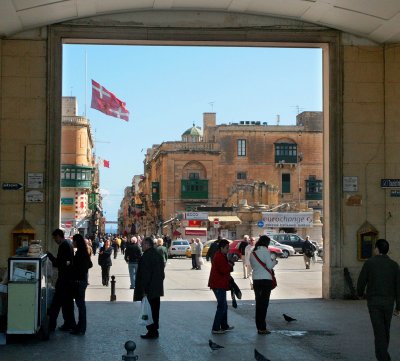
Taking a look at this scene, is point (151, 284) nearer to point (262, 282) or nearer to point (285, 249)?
point (262, 282)

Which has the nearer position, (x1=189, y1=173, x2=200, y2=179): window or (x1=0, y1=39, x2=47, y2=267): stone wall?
(x1=0, y1=39, x2=47, y2=267): stone wall

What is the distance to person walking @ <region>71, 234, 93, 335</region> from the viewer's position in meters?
13.2

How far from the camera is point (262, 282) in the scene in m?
13.4

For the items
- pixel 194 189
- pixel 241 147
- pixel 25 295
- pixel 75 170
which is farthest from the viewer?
pixel 241 147

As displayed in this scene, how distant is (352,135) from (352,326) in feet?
20.8

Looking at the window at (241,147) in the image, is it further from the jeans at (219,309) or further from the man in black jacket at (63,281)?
the man in black jacket at (63,281)

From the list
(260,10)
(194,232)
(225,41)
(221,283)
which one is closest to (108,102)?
(225,41)

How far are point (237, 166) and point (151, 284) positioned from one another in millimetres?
75883

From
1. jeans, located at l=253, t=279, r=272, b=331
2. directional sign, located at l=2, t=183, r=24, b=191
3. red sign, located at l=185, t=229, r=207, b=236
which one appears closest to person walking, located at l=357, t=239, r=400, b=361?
jeans, located at l=253, t=279, r=272, b=331

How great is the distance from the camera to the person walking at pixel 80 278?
1323 centimetres

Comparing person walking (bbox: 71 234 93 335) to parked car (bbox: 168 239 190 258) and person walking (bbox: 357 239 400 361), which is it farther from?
parked car (bbox: 168 239 190 258)

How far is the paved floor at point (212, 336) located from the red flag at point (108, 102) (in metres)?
16.0

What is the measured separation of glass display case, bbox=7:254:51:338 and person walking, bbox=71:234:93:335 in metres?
0.83

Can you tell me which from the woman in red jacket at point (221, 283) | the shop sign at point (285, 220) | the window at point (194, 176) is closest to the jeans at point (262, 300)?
the woman in red jacket at point (221, 283)
